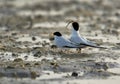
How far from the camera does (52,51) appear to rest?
1712 centimetres

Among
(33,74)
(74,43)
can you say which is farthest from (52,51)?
(33,74)

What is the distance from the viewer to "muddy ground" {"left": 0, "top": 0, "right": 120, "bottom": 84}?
44.1ft

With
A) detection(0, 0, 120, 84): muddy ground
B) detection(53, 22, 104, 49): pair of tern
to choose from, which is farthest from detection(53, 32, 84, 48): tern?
detection(0, 0, 120, 84): muddy ground

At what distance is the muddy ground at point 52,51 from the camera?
529 inches

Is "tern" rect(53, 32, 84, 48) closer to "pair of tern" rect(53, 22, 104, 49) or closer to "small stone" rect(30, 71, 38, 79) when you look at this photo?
"pair of tern" rect(53, 22, 104, 49)

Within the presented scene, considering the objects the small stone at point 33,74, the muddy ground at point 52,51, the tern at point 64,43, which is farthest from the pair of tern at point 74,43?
the small stone at point 33,74

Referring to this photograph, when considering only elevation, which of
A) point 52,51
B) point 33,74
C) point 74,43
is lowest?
point 33,74

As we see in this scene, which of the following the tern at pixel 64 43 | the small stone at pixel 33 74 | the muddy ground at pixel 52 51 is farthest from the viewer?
the tern at pixel 64 43

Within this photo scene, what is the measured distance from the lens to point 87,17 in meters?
31.8

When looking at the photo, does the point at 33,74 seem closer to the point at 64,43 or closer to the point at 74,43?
the point at 64,43

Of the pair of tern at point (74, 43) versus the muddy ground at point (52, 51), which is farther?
the pair of tern at point (74, 43)

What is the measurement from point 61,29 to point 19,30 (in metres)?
1.68

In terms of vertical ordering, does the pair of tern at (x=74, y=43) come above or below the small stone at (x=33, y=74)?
above

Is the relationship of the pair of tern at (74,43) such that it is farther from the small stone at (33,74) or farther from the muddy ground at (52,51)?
the small stone at (33,74)
